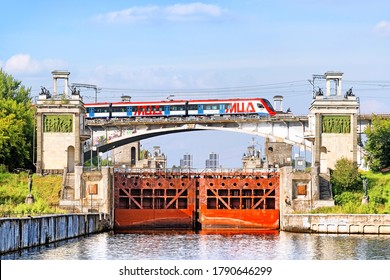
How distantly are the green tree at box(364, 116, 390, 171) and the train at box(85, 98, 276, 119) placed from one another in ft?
53.3

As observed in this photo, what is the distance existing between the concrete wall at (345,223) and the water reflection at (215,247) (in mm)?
1600

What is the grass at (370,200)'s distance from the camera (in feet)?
254

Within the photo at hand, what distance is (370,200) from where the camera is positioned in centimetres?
8162

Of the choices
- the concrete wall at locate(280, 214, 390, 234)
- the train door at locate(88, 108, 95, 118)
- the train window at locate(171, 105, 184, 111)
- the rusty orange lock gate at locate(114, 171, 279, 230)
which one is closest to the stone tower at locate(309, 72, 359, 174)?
the rusty orange lock gate at locate(114, 171, 279, 230)

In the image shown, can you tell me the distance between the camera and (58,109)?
88.4m

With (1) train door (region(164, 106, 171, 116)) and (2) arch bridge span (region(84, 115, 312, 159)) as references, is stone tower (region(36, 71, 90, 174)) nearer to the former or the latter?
(2) arch bridge span (region(84, 115, 312, 159))

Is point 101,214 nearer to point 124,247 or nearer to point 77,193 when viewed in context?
point 77,193

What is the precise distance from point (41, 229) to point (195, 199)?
82.5 feet

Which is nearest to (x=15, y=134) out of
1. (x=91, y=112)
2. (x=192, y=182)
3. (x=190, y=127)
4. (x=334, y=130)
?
(x=192, y=182)

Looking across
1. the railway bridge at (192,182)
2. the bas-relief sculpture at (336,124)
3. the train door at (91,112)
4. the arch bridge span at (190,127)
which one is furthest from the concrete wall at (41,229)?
the train door at (91,112)

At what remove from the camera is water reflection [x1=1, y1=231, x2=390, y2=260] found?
186ft

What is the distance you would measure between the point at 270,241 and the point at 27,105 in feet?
141

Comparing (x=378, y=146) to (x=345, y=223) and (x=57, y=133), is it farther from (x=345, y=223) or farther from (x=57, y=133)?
(x=57, y=133)
